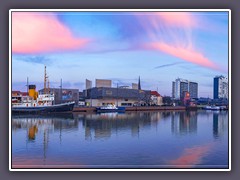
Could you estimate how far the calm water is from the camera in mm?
4539

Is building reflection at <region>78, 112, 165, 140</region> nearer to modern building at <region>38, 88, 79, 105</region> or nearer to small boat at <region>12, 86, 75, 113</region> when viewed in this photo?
small boat at <region>12, 86, 75, 113</region>

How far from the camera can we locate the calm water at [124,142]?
179 inches

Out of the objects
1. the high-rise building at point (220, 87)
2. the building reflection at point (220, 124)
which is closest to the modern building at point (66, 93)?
the high-rise building at point (220, 87)

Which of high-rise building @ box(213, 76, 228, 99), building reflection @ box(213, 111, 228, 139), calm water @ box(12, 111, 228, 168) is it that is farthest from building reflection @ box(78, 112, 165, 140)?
high-rise building @ box(213, 76, 228, 99)

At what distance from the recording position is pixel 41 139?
19.1ft

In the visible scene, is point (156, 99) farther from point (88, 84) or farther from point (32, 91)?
point (32, 91)

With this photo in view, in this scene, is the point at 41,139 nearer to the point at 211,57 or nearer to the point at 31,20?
the point at 31,20

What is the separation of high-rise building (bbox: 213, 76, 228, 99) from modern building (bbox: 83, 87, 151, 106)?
107 cm

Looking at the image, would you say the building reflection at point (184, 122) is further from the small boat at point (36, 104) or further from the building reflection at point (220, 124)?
the small boat at point (36, 104)

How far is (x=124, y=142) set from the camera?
5.84 meters

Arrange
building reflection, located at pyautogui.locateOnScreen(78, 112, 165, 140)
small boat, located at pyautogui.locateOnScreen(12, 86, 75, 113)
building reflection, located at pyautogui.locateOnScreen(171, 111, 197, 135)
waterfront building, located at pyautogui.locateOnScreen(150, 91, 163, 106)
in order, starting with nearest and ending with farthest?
small boat, located at pyautogui.locateOnScreen(12, 86, 75, 113) < waterfront building, located at pyautogui.locateOnScreen(150, 91, 163, 106) < building reflection, located at pyautogui.locateOnScreen(171, 111, 197, 135) < building reflection, located at pyautogui.locateOnScreen(78, 112, 165, 140)

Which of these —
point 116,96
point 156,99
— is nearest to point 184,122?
point 156,99

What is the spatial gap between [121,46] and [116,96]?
107cm

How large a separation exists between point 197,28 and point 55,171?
9.55 feet
